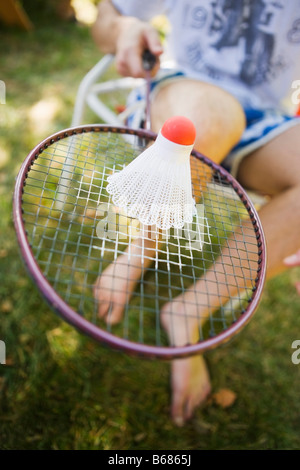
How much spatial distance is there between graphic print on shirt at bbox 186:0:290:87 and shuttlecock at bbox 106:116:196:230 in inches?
22.0

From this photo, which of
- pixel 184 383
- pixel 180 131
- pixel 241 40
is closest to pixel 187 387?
pixel 184 383

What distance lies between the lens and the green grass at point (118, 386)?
1.04 metres

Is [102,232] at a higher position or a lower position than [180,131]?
lower

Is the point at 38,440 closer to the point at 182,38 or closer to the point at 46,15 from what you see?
the point at 182,38

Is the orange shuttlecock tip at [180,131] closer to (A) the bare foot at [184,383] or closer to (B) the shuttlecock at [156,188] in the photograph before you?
(B) the shuttlecock at [156,188]

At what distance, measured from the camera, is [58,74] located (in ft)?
7.57

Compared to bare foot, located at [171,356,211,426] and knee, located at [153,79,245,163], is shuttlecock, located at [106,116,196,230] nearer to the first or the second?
knee, located at [153,79,245,163]

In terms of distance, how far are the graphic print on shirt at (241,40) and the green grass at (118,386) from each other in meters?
0.84

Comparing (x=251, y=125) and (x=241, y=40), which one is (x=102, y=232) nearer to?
(x=251, y=125)

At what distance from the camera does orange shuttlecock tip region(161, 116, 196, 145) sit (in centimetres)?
70

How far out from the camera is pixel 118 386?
116 centimetres

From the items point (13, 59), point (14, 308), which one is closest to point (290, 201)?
point (14, 308)

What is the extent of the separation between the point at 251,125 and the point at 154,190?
1.68 feet

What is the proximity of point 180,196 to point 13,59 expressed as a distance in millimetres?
2107
